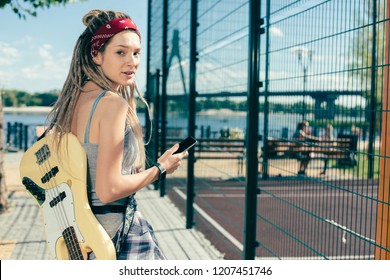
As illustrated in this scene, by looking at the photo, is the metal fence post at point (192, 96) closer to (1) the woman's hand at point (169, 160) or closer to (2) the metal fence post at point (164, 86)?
(2) the metal fence post at point (164, 86)

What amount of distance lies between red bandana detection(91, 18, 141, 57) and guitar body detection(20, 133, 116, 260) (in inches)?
13.8

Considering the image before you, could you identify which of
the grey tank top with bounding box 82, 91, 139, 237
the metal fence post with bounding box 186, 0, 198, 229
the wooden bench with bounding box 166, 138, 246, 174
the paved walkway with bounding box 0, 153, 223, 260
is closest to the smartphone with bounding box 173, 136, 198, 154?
the grey tank top with bounding box 82, 91, 139, 237

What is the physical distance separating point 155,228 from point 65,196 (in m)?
3.97

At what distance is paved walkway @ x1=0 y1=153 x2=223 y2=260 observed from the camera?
15.6 ft

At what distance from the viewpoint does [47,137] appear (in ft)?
6.60

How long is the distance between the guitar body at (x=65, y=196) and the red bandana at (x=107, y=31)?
1.15 feet

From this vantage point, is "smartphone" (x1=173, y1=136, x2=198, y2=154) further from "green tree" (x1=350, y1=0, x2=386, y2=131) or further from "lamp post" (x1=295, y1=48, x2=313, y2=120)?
"lamp post" (x1=295, y1=48, x2=313, y2=120)

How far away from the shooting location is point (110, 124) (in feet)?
5.89

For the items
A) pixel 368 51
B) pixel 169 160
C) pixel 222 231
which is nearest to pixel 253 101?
pixel 368 51

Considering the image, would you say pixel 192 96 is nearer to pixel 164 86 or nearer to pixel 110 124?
pixel 164 86
